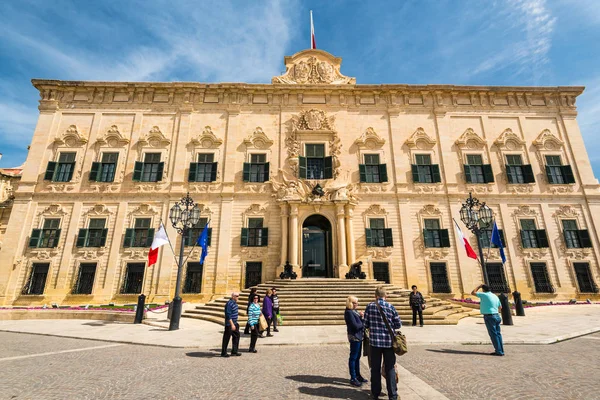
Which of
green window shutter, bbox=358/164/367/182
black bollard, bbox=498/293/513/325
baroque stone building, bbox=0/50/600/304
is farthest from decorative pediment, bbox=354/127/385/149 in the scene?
black bollard, bbox=498/293/513/325

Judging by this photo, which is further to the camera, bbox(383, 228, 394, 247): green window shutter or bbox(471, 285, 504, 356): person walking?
bbox(383, 228, 394, 247): green window shutter

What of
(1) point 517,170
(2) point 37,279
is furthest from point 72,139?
(1) point 517,170

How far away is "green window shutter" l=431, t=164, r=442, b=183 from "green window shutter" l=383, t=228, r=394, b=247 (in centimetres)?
512

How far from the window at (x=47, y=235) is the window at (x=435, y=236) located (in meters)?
24.2

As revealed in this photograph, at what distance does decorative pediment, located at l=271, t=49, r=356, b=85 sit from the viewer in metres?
22.4

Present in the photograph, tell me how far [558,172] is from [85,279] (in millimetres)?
33014

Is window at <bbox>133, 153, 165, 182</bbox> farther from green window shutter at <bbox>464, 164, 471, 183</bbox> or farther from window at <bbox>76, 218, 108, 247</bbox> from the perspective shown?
green window shutter at <bbox>464, 164, 471, 183</bbox>

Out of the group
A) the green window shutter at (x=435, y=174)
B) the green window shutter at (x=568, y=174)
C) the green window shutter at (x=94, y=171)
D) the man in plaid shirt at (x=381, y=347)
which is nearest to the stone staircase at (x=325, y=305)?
the man in plaid shirt at (x=381, y=347)

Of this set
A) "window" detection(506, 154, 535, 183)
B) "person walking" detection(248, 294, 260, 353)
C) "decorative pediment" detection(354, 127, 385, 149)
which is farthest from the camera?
"decorative pediment" detection(354, 127, 385, 149)

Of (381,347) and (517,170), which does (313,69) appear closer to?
(517,170)

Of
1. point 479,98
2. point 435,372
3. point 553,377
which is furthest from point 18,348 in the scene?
point 479,98

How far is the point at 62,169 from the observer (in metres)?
19.8

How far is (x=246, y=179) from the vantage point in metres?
20.0

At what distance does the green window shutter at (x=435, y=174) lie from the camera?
20.1 m
